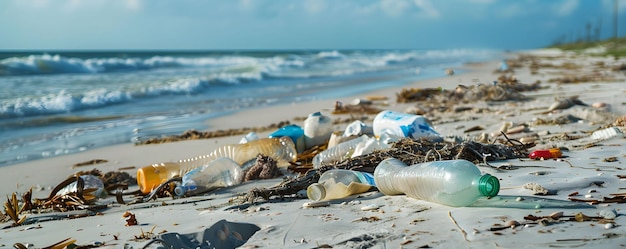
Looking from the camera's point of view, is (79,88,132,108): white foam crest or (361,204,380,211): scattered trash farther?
(79,88,132,108): white foam crest

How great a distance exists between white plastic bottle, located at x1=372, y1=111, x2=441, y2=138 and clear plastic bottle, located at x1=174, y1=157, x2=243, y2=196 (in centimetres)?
111

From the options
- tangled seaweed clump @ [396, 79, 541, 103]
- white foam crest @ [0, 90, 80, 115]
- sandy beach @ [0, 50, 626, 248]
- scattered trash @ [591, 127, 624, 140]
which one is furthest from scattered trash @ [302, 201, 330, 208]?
white foam crest @ [0, 90, 80, 115]

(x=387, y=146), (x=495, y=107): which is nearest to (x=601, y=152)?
(x=387, y=146)

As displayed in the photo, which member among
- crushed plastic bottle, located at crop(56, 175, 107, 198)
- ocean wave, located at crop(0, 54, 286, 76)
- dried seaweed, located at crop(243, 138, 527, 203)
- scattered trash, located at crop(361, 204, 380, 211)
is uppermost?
ocean wave, located at crop(0, 54, 286, 76)

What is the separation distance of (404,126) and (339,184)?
1.40 metres

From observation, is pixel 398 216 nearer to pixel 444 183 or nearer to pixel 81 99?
pixel 444 183

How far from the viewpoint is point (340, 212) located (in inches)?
110

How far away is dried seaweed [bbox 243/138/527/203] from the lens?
328 cm

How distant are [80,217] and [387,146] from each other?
6.41 ft

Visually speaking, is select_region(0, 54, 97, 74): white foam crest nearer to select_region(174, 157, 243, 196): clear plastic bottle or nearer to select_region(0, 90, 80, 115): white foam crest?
select_region(0, 90, 80, 115): white foam crest

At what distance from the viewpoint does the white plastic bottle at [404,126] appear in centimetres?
440

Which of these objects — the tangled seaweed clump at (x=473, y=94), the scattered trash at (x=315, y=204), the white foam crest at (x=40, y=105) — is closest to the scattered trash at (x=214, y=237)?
the scattered trash at (x=315, y=204)

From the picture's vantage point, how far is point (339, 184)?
125 inches

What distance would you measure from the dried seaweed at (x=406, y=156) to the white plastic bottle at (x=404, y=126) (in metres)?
0.59
